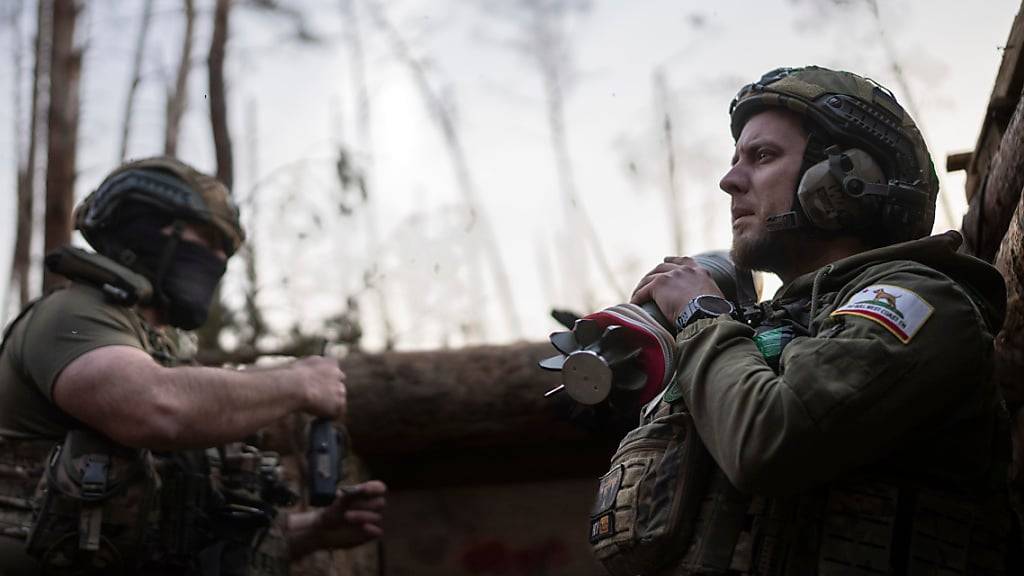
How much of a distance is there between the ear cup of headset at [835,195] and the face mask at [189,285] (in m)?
2.34

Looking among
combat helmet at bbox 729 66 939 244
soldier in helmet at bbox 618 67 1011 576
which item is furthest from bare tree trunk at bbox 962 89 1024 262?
soldier in helmet at bbox 618 67 1011 576

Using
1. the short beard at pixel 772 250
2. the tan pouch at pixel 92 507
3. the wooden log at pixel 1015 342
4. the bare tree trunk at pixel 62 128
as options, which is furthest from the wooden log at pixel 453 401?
the short beard at pixel 772 250

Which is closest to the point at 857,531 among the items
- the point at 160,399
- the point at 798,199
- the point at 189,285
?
the point at 798,199

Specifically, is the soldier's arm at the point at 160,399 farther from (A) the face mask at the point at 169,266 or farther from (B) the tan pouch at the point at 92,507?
(A) the face mask at the point at 169,266

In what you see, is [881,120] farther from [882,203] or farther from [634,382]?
[634,382]

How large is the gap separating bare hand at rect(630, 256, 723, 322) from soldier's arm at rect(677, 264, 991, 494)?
32 cm

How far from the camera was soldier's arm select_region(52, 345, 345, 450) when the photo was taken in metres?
3.28

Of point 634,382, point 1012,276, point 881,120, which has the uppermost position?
point 881,120

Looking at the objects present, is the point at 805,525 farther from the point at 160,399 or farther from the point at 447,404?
the point at 447,404

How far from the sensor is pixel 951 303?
198 cm

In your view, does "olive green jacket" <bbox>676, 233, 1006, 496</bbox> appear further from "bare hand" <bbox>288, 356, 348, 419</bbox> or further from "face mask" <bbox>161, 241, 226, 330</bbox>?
"face mask" <bbox>161, 241, 226, 330</bbox>

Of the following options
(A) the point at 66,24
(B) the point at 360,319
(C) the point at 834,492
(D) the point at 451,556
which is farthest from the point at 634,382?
(A) the point at 66,24

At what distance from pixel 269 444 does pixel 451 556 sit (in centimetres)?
118

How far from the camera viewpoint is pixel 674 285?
7.66 feet
